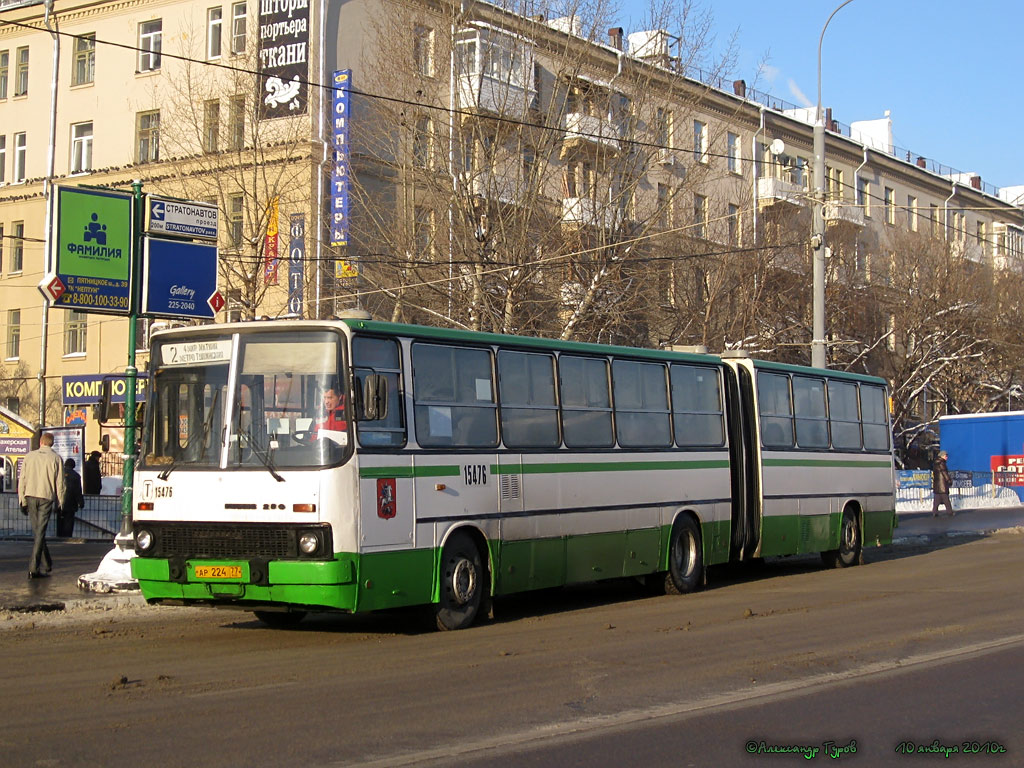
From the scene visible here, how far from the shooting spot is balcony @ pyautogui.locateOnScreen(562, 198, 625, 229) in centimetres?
3180

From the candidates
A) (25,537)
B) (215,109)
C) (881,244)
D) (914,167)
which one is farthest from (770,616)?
(914,167)

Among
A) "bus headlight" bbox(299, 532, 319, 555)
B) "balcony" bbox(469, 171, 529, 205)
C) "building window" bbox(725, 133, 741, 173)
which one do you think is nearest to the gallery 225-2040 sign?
"balcony" bbox(469, 171, 529, 205)

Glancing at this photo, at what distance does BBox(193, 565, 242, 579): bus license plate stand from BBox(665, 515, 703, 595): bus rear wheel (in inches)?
262

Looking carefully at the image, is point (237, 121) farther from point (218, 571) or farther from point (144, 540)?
point (218, 571)

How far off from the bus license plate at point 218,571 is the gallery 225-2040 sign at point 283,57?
82.2 feet

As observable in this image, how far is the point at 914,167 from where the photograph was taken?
67188 mm

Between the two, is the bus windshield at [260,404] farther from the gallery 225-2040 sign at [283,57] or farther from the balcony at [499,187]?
the gallery 225-2040 sign at [283,57]

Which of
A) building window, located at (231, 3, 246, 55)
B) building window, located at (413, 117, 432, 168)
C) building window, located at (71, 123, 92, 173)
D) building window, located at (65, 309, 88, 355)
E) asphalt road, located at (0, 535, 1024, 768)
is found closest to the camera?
asphalt road, located at (0, 535, 1024, 768)

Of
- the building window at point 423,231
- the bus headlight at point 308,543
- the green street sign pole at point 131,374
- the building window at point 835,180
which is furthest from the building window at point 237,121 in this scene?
the building window at point 835,180

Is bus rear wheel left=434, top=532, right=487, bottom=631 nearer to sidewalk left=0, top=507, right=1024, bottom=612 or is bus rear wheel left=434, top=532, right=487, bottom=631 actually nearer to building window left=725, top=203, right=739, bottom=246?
sidewalk left=0, top=507, right=1024, bottom=612

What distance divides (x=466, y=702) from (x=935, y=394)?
2024 inches

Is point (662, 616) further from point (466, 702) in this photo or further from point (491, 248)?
point (491, 248)

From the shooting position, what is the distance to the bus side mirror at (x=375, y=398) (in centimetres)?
1120

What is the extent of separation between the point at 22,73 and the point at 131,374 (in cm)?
3514
